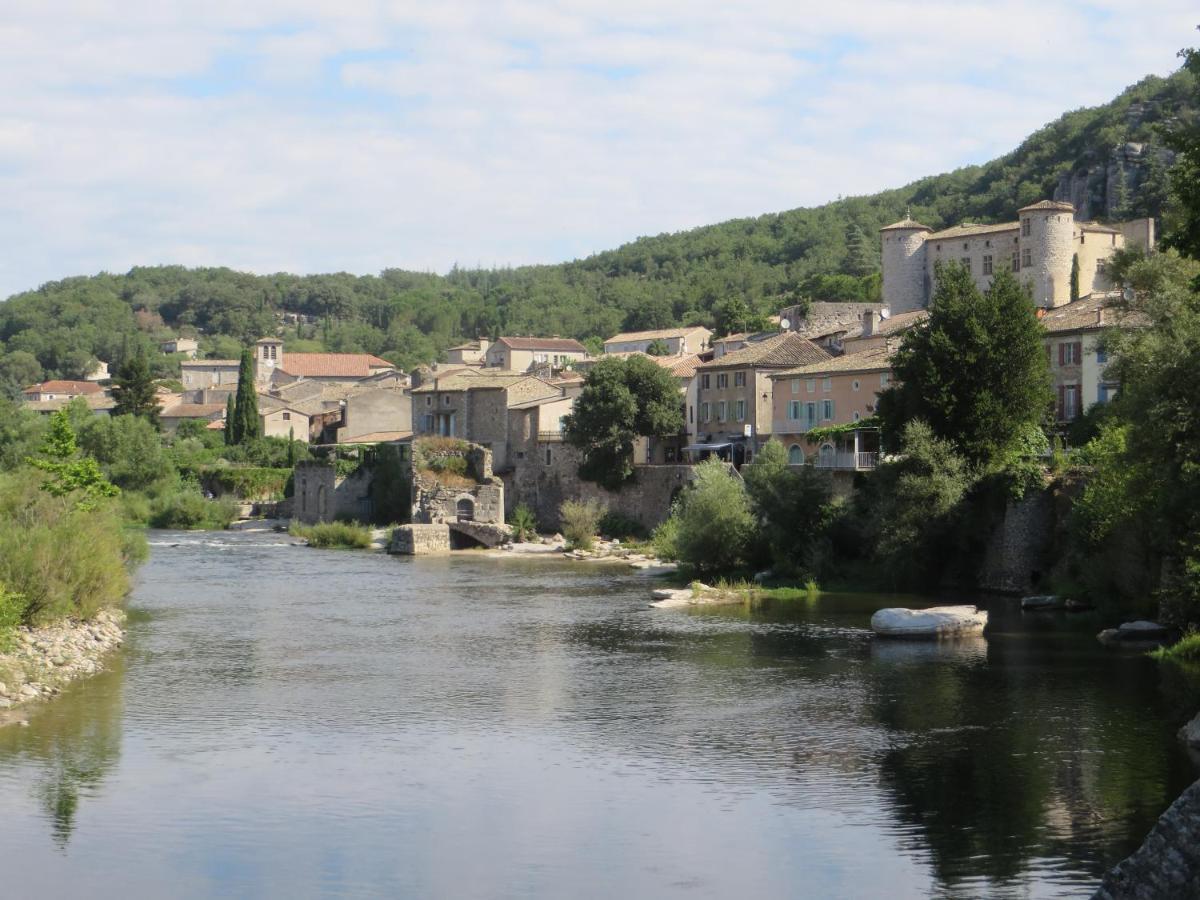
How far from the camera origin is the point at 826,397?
167 ft

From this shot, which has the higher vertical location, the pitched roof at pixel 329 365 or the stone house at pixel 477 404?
the pitched roof at pixel 329 365

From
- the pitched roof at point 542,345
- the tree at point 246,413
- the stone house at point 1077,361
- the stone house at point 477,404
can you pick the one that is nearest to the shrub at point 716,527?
the stone house at point 1077,361

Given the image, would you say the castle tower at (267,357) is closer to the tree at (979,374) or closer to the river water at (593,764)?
the tree at (979,374)

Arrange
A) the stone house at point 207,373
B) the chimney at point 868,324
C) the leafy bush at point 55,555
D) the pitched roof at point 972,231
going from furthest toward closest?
1. the stone house at point 207,373
2. the pitched roof at point 972,231
3. the chimney at point 868,324
4. the leafy bush at point 55,555

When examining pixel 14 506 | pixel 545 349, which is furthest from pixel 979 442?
pixel 545 349

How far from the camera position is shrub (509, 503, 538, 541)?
57.2m

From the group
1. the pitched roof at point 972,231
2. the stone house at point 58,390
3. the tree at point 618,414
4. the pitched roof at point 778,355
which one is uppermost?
the pitched roof at point 972,231

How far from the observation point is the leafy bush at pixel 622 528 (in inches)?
2168

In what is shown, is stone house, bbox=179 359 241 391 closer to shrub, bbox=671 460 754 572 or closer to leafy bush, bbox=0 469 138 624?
shrub, bbox=671 460 754 572

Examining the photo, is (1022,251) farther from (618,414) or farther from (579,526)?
(579,526)

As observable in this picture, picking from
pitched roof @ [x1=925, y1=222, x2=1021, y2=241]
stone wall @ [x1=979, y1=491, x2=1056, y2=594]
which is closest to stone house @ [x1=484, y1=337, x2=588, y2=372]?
pitched roof @ [x1=925, y1=222, x2=1021, y2=241]

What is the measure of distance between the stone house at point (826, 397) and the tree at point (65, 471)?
2146 cm

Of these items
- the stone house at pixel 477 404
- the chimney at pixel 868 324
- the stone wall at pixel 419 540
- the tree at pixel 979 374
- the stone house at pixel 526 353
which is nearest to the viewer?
the tree at pixel 979 374

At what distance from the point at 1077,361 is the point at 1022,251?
1171 inches
